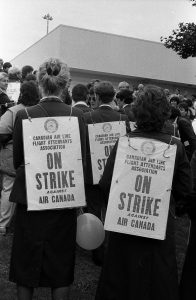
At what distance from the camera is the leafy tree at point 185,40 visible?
25062 millimetres

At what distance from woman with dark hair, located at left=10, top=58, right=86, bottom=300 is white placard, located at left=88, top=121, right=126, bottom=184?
1.34 m

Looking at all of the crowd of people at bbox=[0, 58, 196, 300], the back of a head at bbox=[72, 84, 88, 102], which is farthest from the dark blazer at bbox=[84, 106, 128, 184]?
the crowd of people at bbox=[0, 58, 196, 300]

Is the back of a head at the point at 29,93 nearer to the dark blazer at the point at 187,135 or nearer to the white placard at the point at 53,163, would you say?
the white placard at the point at 53,163

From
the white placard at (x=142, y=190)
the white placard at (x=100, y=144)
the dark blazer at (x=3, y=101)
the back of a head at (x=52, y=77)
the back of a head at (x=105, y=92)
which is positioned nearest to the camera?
the white placard at (x=142, y=190)

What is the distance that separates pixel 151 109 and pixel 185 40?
2350cm

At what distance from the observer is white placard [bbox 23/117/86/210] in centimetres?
307

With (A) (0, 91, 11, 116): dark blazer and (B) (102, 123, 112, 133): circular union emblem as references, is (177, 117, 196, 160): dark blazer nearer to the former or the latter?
(B) (102, 123, 112, 133): circular union emblem

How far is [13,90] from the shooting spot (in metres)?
7.02

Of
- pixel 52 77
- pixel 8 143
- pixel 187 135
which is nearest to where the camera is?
pixel 52 77

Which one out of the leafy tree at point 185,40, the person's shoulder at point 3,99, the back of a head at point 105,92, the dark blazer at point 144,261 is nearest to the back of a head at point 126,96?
the back of a head at point 105,92

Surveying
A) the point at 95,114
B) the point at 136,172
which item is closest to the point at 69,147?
the point at 136,172

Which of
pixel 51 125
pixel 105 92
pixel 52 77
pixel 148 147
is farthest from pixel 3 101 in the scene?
pixel 148 147

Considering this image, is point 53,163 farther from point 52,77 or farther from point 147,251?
point 147,251

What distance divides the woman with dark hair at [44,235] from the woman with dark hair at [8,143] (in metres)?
1.68
